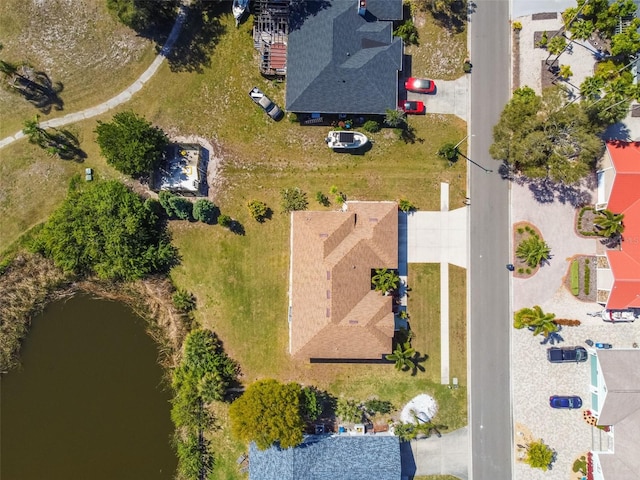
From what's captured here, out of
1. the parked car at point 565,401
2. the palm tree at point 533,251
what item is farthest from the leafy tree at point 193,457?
the palm tree at point 533,251

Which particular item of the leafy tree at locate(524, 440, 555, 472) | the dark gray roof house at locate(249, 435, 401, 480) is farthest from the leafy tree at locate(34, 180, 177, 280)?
the leafy tree at locate(524, 440, 555, 472)

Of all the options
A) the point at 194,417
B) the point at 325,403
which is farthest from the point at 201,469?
the point at 325,403

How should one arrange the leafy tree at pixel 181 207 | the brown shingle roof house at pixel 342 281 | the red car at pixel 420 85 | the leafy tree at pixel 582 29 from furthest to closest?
1. the red car at pixel 420 85
2. the leafy tree at pixel 181 207
3. the leafy tree at pixel 582 29
4. the brown shingle roof house at pixel 342 281

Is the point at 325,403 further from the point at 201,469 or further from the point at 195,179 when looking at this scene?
the point at 195,179

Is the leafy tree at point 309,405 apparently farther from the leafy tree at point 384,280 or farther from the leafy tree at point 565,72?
the leafy tree at point 565,72

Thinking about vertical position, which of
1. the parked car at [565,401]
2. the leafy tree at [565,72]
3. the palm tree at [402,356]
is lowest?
the parked car at [565,401]

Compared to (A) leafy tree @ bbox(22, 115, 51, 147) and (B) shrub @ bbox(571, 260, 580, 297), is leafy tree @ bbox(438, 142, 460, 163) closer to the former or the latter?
(B) shrub @ bbox(571, 260, 580, 297)
